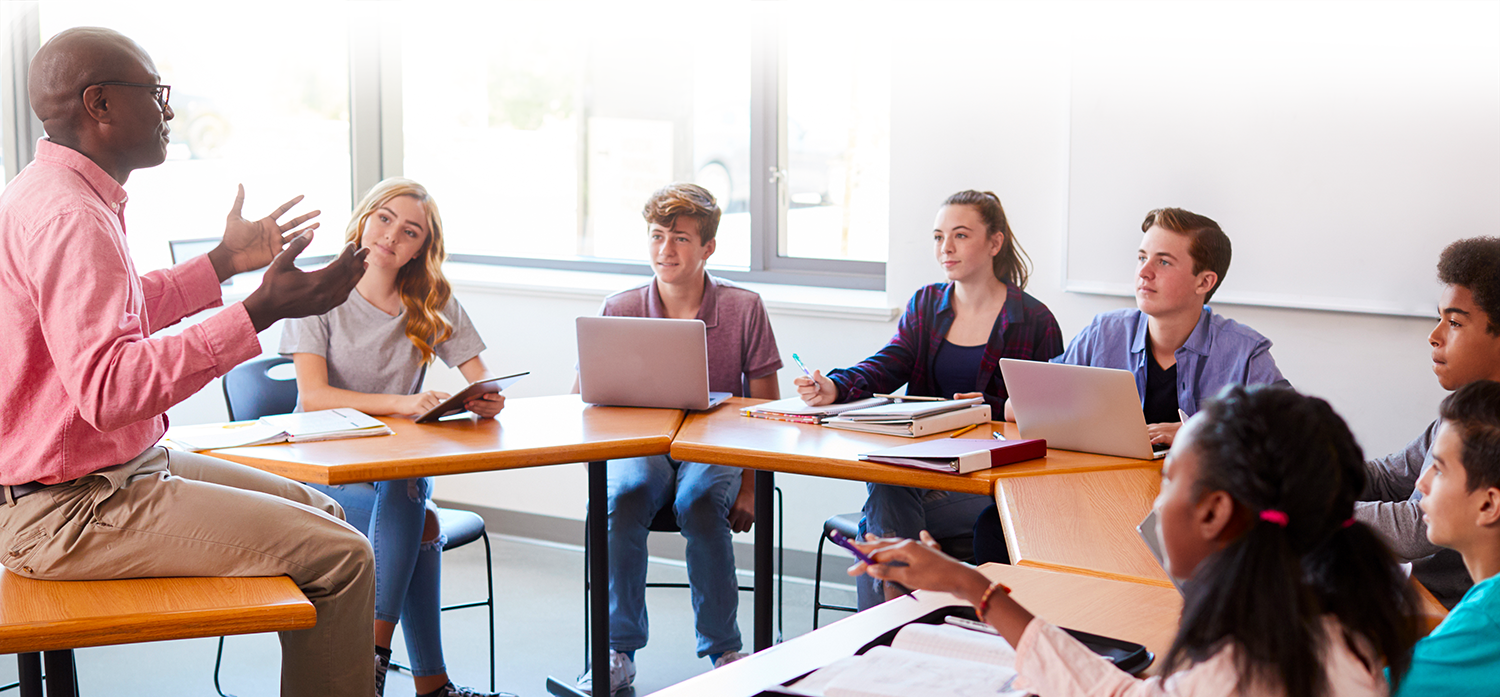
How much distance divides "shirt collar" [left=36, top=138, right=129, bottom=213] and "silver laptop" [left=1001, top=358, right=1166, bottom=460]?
1.66 meters

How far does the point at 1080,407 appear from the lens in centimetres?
241

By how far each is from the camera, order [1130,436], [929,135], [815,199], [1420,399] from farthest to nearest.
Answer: [815,199] < [929,135] < [1420,399] < [1130,436]

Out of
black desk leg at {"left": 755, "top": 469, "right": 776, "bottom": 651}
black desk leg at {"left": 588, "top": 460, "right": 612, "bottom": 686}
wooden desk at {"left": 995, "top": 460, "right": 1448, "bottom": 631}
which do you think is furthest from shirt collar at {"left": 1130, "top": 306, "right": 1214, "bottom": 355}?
black desk leg at {"left": 588, "top": 460, "right": 612, "bottom": 686}

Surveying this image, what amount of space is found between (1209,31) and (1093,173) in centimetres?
49

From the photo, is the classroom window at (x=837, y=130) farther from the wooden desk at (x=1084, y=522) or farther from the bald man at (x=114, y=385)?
the bald man at (x=114, y=385)

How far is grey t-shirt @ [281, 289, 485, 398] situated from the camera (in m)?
2.91

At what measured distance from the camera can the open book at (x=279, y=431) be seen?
2.41m

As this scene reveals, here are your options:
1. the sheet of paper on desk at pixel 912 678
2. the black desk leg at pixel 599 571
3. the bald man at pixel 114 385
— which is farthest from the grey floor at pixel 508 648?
the sheet of paper on desk at pixel 912 678

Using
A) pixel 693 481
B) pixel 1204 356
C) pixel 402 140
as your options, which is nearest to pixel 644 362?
pixel 693 481

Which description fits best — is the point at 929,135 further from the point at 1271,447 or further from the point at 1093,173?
the point at 1271,447

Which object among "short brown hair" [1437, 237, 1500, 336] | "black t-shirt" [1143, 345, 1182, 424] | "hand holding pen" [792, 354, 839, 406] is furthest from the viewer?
"hand holding pen" [792, 354, 839, 406]

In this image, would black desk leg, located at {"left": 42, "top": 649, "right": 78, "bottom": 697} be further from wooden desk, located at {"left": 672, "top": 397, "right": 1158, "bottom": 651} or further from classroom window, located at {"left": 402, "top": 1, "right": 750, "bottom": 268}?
classroom window, located at {"left": 402, "top": 1, "right": 750, "bottom": 268}

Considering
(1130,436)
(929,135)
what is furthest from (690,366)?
(929,135)

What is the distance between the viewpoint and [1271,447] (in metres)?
1.05
